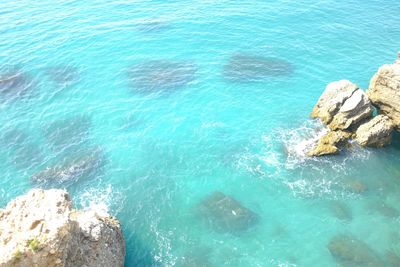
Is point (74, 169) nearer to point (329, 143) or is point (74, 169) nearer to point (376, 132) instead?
point (329, 143)

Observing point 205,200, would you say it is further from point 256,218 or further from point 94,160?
point 94,160

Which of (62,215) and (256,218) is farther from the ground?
(62,215)

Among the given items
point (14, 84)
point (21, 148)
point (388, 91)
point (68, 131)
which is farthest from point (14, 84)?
point (388, 91)

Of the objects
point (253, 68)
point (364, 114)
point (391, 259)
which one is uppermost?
point (364, 114)

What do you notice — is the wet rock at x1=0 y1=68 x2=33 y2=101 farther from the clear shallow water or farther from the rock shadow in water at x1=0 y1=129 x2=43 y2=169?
the rock shadow in water at x1=0 y1=129 x2=43 y2=169

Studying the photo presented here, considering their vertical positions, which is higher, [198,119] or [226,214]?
[198,119]

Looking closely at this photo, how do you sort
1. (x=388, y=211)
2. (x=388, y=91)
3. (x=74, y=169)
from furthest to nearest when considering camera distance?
1. (x=388, y=91)
2. (x=74, y=169)
3. (x=388, y=211)

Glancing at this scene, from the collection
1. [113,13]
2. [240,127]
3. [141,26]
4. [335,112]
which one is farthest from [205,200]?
[113,13]

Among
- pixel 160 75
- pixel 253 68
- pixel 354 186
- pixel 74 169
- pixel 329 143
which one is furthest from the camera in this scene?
pixel 253 68
